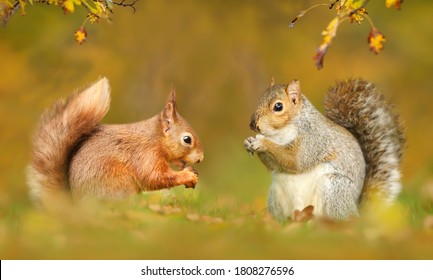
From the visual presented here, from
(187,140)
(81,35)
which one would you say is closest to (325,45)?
(187,140)

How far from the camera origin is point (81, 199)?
16.5ft

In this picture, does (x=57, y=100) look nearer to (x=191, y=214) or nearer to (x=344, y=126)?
(x=191, y=214)

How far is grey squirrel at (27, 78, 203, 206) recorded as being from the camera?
5.08 m

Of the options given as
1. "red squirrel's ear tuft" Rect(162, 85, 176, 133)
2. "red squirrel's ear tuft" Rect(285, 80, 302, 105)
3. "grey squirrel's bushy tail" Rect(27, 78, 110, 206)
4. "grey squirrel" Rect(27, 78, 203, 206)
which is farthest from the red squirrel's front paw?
"red squirrel's ear tuft" Rect(285, 80, 302, 105)

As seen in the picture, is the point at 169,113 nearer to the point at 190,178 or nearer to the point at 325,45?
the point at 190,178

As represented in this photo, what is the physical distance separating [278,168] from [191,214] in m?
0.59

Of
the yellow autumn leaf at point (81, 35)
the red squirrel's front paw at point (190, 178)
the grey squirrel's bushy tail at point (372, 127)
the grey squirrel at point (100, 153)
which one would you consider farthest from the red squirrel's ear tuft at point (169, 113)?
the grey squirrel's bushy tail at point (372, 127)

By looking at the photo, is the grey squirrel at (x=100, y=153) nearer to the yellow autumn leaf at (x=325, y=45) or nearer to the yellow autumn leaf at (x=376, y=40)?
the yellow autumn leaf at (x=325, y=45)

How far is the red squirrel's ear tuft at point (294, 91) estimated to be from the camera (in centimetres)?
511

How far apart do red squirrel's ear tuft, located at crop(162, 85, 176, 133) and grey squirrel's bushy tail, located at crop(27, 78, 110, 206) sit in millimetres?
362

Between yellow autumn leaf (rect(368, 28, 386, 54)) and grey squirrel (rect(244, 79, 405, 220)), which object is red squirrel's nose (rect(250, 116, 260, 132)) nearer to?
grey squirrel (rect(244, 79, 405, 220))

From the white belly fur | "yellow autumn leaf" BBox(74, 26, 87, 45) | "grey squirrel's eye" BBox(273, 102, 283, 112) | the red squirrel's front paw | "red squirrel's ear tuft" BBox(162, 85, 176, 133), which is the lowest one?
the white belly fur

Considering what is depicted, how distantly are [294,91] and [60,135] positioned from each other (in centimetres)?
143
